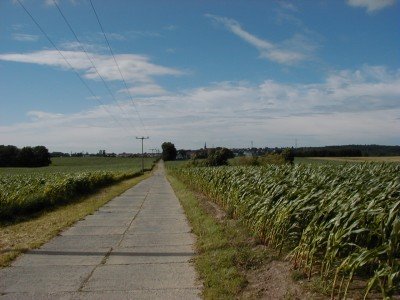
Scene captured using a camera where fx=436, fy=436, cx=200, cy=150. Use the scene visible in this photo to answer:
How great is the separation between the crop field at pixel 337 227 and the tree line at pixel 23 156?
347 feet

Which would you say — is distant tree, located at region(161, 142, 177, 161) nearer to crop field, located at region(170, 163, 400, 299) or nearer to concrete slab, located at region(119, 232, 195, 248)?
concrete slab, located at region(119, 232, 195, 248)

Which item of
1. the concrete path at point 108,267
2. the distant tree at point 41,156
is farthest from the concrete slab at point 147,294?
the distant tree at point 41,156

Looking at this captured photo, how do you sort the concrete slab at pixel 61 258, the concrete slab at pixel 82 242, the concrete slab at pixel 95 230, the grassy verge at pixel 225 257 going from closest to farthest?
1. the grassy verge at pixel 225 257
2. the concrete slab at pixel 61 258
3. the concrete slab at pixel 82 242
4. the concrete slab at pixel 95 230

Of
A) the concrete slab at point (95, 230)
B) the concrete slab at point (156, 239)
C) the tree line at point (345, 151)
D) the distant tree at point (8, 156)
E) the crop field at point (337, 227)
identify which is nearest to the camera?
the crop field at point (337, 227)

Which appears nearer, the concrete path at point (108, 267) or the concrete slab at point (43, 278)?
the concrete path at point (108, 267)

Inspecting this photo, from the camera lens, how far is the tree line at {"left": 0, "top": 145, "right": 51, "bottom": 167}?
104 metres

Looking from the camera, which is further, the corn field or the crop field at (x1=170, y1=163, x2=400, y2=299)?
the corn field

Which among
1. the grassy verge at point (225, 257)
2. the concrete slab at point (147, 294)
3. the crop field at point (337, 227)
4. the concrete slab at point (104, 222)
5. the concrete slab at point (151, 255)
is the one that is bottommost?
the concrete slab at point (104, 222)

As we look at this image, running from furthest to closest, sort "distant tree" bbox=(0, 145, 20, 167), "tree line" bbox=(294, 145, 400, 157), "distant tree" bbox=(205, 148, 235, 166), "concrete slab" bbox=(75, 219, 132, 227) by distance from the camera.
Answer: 1. "distant tree" bbox=(0, 145, 20, 167)
2. "distant tree" bbox=(205, 148, 235, 166)
3. "tree line" bbox=(294, 145, 400, 157)
4. "concrete slab" bbox=(75, 219, 132, 227)

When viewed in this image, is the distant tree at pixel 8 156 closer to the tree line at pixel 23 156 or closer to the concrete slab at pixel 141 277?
the tree line at pixel 23 156

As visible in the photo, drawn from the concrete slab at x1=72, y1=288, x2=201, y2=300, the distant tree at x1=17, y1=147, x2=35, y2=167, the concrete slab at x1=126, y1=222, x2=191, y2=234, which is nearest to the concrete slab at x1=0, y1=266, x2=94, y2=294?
the concrete slab at x1=72, y1=288, x2=201, y2=300

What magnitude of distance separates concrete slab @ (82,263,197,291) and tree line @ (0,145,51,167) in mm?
105863

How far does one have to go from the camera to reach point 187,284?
5930 mm

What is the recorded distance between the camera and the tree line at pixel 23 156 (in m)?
104
